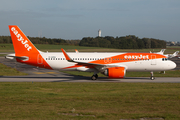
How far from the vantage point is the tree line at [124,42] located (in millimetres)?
134738

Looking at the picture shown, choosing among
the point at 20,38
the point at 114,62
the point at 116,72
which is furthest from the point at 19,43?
the point at 116,72

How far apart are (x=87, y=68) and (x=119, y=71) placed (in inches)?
161

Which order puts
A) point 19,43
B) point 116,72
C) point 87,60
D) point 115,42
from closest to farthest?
point 116,72 → point 87,60 → point 19,43 → point 115,42

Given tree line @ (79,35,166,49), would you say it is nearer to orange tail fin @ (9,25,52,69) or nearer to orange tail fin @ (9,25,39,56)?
orange tail fin @ (9,25,52,69)

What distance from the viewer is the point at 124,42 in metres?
136

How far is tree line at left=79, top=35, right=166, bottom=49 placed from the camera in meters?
135

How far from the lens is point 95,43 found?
488 ft

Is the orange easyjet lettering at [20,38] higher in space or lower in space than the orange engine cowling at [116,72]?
higher

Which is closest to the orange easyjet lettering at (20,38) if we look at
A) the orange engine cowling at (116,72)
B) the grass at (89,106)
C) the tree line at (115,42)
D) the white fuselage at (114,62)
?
the white fuselage at (114,62)

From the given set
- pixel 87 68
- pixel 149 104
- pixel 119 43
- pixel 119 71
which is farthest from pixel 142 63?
pixel 119 43

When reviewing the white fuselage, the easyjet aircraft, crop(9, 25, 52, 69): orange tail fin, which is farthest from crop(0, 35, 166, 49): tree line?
crop(9, 25, 52, 69): orange tail fin

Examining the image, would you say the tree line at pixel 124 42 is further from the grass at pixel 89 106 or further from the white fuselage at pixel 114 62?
the grass at pixel 89 106

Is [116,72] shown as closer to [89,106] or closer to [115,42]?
[89,106]

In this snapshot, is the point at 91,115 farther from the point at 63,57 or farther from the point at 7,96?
the point at 63,57
